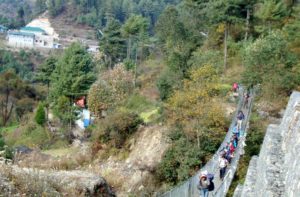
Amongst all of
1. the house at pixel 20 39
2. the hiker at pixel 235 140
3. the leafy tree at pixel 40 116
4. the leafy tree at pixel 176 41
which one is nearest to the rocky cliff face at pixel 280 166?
the hiker at pixel 235 140

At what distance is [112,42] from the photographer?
134 feet

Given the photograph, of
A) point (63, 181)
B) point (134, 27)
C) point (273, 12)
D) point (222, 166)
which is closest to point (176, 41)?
point (273, 12)

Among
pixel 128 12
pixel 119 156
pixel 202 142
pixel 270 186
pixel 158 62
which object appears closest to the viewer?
pixel 270 186

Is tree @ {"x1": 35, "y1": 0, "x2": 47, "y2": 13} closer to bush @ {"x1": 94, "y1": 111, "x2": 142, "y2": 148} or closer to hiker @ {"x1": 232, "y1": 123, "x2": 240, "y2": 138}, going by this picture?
bush @ {"x1": 94, "y1": 111, "x2": 142, "y2": 148}

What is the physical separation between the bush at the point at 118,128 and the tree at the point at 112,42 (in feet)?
64.8

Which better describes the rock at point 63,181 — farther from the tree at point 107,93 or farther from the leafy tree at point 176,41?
the tree at point 107,93

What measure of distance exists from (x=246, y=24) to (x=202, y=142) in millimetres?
13864

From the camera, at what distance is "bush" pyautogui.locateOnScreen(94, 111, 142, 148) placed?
66.0 ft

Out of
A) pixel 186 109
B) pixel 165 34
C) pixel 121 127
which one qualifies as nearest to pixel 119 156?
pixel 121 127

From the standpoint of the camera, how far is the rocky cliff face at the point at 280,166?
591cm

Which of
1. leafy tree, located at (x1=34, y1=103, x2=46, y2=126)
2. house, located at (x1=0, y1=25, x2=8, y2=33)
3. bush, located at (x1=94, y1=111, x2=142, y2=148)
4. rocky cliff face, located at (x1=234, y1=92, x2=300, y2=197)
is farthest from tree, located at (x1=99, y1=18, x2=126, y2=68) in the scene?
house, located at (x1=0, y1=25, x2=8, y2=33)

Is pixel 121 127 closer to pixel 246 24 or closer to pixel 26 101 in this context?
pixel 246 24

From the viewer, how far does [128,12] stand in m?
89.8

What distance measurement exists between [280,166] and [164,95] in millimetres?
16762
